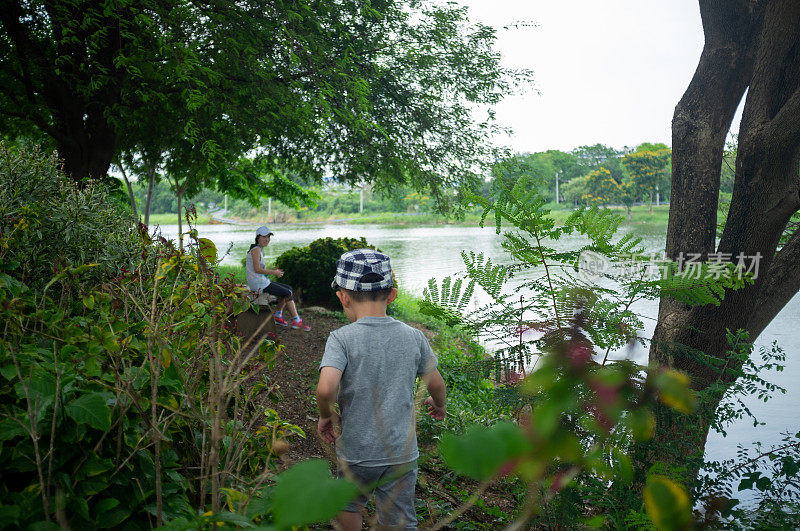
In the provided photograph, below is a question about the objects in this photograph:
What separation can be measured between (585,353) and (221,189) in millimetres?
15191

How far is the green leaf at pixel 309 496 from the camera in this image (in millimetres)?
411

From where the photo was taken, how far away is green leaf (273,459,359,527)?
41 centimetres

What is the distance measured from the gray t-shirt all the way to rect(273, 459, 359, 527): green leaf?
2.06m

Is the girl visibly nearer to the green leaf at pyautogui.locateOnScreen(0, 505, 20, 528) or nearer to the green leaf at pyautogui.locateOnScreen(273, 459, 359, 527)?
the green leaf at pyautogui.locateOnScreen(0, 505, 20, 528)

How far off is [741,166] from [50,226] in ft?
16.3

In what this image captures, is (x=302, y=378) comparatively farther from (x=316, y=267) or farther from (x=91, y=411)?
(x=91, y=411)

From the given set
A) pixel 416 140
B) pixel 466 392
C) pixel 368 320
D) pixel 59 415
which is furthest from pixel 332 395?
pixel 416 140

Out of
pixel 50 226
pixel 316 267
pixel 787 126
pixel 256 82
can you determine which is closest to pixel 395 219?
pixel 316 267

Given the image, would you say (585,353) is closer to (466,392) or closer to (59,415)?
(59,415)

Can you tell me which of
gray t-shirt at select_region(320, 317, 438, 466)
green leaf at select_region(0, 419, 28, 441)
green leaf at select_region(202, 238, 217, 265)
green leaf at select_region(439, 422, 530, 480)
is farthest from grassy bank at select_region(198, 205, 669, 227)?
green leaf at select_region(439, 422, 530, 480)

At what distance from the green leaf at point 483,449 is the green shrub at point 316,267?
10.7 meters

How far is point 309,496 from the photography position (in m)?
0.43

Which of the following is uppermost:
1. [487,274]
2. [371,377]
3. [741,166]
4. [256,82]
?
[256,82]

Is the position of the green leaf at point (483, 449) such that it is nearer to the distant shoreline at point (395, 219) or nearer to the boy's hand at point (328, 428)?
the boy's hand at point (328, 428)
